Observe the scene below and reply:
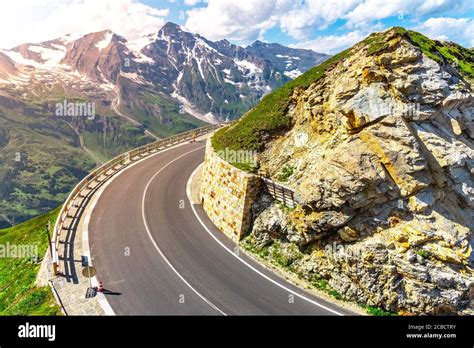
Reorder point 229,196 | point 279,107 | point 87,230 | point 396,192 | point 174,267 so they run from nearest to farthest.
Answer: point 396,192 < point 174,267 < point 87,230 < point 229,196 < point 279,107

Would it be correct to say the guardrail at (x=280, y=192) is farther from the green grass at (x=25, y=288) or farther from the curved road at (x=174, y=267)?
the green grass at (x=25, y=288)

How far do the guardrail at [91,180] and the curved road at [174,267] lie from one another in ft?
6.45

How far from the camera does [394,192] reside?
696 inches

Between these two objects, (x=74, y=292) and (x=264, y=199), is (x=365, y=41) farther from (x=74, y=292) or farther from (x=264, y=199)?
(x=74, y=292)

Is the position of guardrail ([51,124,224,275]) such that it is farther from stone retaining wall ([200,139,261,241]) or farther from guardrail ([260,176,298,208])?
guardrail ([260,176,298,208])

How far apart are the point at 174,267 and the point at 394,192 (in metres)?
13.8

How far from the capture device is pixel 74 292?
55.1 feet

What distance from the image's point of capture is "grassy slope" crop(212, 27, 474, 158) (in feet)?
76.8

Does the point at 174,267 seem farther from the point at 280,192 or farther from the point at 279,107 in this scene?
the point at 279,107

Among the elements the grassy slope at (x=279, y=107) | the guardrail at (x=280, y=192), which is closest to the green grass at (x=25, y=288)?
the guardrail at (x=280, y=192)

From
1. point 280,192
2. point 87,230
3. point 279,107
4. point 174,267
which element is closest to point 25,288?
point 87,230

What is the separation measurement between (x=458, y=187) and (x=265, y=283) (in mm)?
12558

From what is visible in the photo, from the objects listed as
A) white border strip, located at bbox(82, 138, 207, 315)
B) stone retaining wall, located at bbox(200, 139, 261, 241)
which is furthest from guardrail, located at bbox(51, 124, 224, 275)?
stone retaining wall, located at bbox(200, 139, 261, 241)
